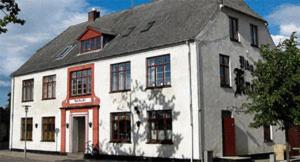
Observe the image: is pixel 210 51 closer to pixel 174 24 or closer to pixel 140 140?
pixel 174 24

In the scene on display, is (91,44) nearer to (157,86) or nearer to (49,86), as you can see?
(49,86)

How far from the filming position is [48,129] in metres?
30.5

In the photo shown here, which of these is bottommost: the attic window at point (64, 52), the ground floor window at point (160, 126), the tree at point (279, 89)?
the ground floor window at point (160, 126)

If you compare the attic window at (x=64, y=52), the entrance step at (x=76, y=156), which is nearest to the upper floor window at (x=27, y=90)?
the attic window at (x=64, y=52)

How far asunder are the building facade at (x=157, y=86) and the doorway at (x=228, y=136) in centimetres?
5

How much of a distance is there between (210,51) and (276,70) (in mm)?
4987

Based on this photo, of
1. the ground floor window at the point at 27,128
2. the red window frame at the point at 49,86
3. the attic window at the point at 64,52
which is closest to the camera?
the red window frame at the point at 49,86

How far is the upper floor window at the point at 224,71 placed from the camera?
23.5 meters

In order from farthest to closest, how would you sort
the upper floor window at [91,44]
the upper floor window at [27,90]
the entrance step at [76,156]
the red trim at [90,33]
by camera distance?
the upper floor window at [27,90]
the upper floor window at [91,44]
the red trim at [90,33]
the entrance step at [76,156]

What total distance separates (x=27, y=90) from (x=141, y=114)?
12.8 meters

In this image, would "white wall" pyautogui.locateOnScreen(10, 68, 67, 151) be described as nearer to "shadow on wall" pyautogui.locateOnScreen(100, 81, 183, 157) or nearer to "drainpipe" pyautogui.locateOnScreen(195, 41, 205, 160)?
"shadow on wall" pyautogui.locateOnScreen(100, 81, 183, 157)

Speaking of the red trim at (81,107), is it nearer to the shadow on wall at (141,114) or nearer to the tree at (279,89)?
the shadow on wall at (141,114)

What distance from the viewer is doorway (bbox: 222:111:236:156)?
22.7m

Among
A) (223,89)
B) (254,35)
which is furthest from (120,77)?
(254,35)
